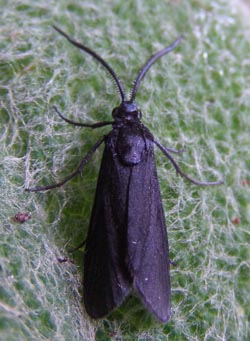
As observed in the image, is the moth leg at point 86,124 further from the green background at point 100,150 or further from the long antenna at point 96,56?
the long antenna at point 96,56

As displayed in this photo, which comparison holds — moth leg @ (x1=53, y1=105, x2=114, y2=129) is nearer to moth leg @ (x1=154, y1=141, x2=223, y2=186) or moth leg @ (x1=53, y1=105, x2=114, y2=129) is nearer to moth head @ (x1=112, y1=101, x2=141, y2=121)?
moth head @ (x1=112, y1=101, x2=141, y2=121)

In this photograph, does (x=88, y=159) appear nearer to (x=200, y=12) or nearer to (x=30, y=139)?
(x=30, y=139)

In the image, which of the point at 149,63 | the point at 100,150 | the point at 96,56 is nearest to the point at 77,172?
the point at 100,150

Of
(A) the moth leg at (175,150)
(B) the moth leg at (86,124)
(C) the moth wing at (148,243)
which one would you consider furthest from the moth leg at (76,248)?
(A) the moth leg at (175,150)

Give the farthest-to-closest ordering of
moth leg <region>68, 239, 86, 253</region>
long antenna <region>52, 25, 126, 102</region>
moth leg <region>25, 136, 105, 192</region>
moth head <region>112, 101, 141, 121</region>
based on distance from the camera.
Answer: long antenna <region>52, 25, 126, 102</region> → moth head <region>112, 101, 141, 121</region> → moth leg <region>25, 136, 105, 192</region> → moth leg <region>68, 239, 86, 253</region>

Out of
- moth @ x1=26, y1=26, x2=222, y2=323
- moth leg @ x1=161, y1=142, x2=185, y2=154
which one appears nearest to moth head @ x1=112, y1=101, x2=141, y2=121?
moth @ x1=26, y1=26, x2=222, y2=323

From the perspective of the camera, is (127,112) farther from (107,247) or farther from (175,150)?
(107,247)

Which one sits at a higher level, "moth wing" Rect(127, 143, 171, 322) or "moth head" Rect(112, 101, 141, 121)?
"moth head" Rect(112, 101, 141, 121)
